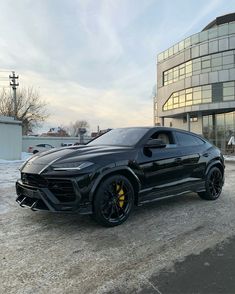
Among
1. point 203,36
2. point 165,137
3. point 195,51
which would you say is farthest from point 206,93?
point 165,137

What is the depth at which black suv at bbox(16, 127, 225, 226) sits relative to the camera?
4.86m

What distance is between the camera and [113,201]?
5.22 m

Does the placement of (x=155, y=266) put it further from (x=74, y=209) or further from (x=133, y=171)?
(x=133, y=171)

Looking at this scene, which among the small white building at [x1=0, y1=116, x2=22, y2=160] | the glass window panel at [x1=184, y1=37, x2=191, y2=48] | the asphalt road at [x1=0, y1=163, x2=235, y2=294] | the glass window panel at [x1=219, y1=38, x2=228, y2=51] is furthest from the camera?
the glass window panel at [x1=184, y1=37, x2=191, y2=48]

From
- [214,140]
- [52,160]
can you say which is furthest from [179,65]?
[52,160]

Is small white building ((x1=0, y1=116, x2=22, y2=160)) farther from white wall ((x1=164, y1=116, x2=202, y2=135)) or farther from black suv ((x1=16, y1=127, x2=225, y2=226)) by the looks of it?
white wall ((x1=164, y1=116, x2=202, y2=135))

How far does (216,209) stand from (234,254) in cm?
244

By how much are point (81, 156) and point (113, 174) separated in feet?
1.89

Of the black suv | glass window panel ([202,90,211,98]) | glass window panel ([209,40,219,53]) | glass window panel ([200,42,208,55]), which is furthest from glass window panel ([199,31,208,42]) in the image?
the black suv

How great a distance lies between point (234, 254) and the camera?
14.0ft

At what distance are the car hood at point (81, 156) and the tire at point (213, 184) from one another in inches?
99.4

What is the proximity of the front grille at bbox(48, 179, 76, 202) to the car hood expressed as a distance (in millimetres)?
326

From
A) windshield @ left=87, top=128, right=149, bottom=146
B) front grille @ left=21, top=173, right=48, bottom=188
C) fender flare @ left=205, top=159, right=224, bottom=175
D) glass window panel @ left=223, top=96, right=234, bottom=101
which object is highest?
glass window panel @ left=223, top=96, right=234, bottom=101

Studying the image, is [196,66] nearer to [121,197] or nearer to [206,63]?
[206,63]
